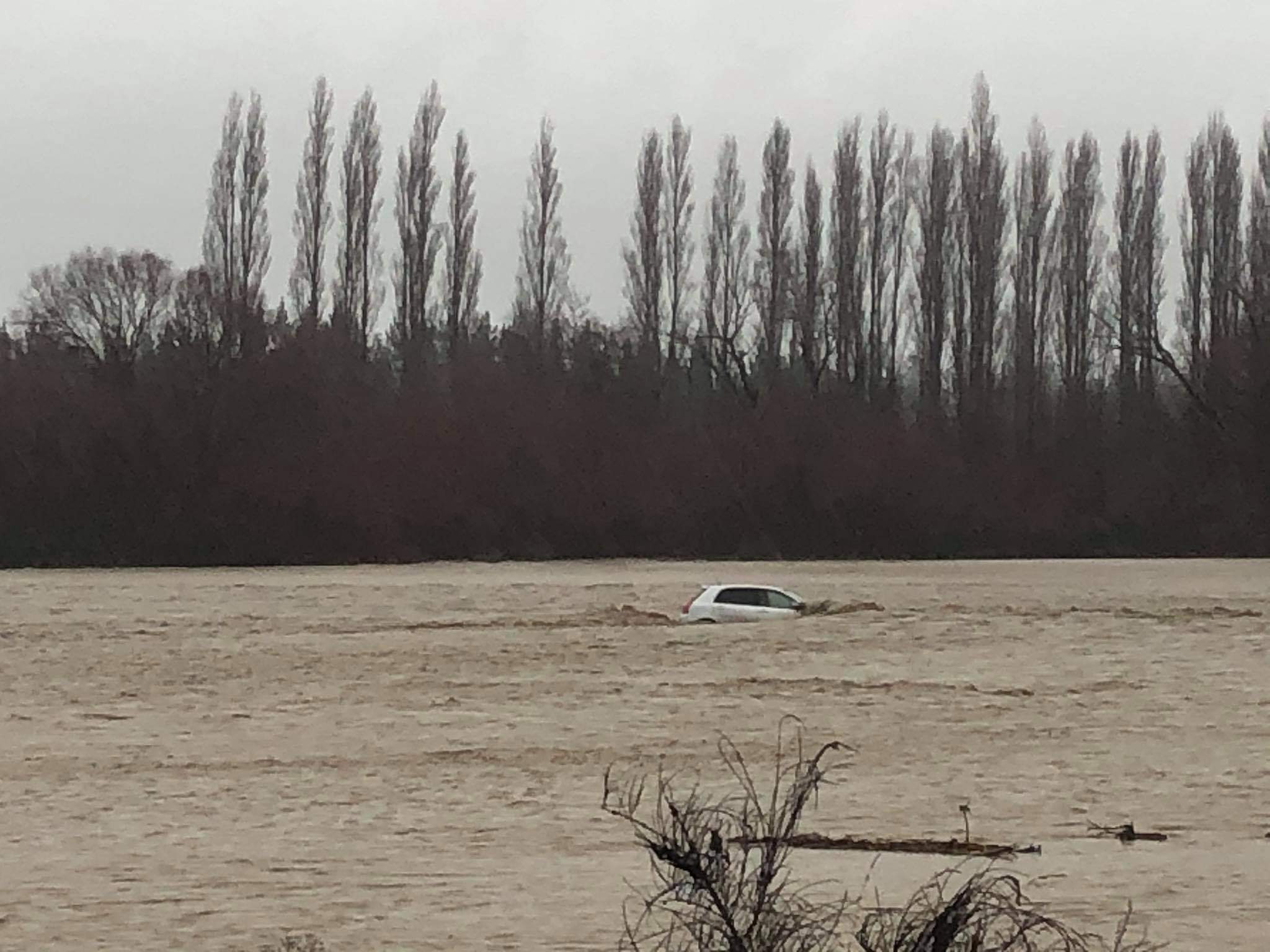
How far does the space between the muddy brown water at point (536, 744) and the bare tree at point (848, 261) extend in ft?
97.5

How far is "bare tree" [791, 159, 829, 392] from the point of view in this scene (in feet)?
265

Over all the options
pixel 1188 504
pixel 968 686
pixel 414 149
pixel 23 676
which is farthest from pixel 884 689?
pixel 414 149

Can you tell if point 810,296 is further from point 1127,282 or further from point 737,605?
point 737,605

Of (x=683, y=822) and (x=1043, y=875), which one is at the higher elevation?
(x=683, y=822)

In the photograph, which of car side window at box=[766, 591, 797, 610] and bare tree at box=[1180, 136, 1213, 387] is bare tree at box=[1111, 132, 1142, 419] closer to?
Answer: bare tree at box=[1180, 136, 1213, 387]

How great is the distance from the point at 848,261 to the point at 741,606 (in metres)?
41.6

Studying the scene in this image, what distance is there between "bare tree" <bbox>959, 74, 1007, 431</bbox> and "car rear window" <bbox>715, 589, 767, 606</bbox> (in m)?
39.6

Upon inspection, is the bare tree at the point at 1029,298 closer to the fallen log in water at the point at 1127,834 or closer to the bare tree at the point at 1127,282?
the bare tree at the point at 1127,282

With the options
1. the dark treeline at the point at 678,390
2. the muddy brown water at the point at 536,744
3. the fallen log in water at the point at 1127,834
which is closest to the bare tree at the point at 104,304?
the dark treeline at the point at 678,390

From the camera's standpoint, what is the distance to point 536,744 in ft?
84.9

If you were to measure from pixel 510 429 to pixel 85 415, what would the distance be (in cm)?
1585

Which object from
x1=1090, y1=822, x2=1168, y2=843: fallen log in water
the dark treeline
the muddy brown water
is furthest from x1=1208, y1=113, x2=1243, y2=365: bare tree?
x1=1090, y1=822, x2=1168, y2=843: fallen log in water

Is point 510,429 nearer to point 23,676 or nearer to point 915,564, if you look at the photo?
point 915,564

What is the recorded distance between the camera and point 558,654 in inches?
1452
